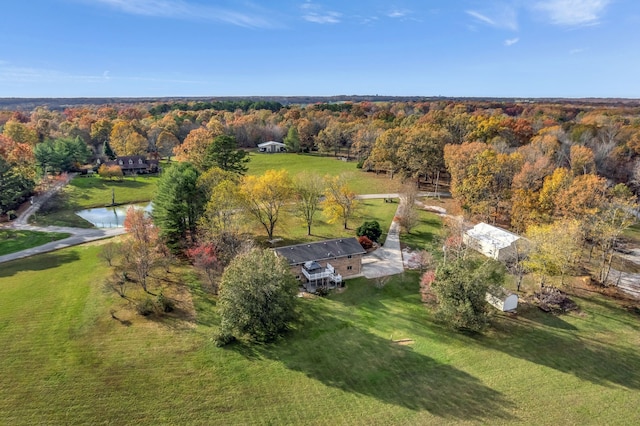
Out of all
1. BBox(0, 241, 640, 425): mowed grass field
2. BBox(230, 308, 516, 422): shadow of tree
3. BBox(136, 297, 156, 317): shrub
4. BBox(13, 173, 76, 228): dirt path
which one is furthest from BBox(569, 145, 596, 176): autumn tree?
BBox(13, 173, 76, 228): dirt path

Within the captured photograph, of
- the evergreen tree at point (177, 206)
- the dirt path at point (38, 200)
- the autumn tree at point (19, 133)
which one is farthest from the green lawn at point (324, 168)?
the autumn tree at point (19, 133)

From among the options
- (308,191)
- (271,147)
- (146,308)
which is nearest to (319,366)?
(146,308)

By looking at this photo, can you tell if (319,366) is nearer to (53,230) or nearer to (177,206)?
(177,206)

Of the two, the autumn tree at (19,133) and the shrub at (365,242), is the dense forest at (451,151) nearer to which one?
the autumn tree at (19,133)

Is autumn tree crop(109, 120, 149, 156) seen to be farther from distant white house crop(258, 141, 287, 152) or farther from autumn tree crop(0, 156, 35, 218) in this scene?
autumn tree crop(0, 156, 35, 218)

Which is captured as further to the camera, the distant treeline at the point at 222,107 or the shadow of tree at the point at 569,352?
the distant treeline at the point at 222,107
